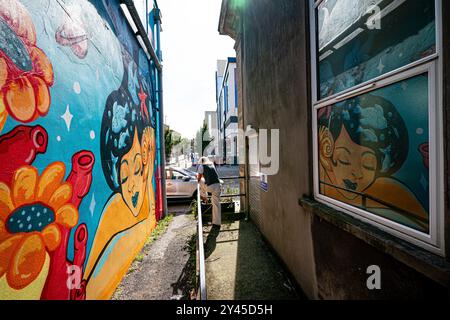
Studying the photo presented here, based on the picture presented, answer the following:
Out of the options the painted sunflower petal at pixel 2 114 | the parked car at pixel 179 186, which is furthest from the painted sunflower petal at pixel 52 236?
the parked car at pixel 179 186

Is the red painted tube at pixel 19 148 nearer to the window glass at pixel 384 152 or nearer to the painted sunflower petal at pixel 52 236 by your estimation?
the painted sunflower petal at pixel 52 236

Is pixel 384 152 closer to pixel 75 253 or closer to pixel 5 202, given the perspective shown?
pixel 5 202

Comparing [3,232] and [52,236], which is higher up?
[3,232]

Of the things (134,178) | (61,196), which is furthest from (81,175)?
(134,178)

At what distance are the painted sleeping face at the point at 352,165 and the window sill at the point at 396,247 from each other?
251 mm

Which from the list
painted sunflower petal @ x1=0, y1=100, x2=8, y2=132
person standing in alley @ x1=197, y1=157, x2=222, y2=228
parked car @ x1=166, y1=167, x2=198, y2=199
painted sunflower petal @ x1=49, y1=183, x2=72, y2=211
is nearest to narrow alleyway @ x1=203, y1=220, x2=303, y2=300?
person standing in alley @ x1=197, y1=157, x2=222, y2=228

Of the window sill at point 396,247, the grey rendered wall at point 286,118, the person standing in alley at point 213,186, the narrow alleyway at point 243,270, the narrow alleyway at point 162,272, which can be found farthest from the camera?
the person standing in alley at point 213,186

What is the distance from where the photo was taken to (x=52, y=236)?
5.82 ft

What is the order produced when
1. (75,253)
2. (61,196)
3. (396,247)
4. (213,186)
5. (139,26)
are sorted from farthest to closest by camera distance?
(213,186) < (139,26) < (75,253) < (61,196) < (396,247)

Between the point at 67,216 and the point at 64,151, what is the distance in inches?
25.5

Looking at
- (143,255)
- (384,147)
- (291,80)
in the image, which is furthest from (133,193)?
(384,147)

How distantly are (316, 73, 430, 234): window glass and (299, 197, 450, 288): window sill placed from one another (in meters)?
0.13

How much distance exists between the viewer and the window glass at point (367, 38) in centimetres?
121
